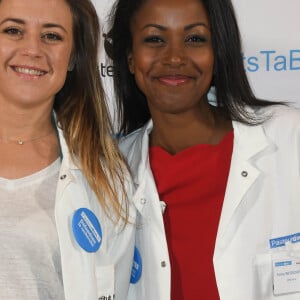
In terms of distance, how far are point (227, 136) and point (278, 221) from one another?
0.89 ft

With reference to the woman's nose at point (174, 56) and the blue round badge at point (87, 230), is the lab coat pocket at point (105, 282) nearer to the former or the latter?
the blue round badge at point (87, 230)

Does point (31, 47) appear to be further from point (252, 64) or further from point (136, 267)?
point (252, 64)

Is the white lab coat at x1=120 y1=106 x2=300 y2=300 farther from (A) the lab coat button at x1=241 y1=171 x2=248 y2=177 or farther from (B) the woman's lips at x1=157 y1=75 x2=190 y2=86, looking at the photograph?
(B) the woman's lips at x1=157 y1=75 x2=190 y2=86

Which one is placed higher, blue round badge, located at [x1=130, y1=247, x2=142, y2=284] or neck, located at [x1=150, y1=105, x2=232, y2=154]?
neck, located at [x1=150, y1=105, x2=232, y2=154]

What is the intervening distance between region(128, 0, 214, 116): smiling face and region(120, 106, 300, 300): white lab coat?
0.17m

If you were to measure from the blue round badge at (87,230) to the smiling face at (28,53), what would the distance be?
32 centimetres

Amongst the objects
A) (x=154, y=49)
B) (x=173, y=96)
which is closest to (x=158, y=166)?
(x=173, y=96)

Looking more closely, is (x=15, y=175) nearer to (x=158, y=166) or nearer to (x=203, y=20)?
(x=158, y=166)

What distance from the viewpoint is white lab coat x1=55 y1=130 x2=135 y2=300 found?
1.62 meters

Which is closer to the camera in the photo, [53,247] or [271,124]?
[53,247]

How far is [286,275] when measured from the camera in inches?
66.8

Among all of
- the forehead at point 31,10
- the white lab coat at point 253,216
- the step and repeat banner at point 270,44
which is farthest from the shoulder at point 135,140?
the forehead at point 31,10

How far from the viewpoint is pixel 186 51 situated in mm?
1732

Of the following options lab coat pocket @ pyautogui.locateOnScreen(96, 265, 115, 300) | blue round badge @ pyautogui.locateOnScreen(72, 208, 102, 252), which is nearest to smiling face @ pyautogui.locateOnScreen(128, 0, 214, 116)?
blue round badge @ pyautogui.locateOnScreen(72, 208, 102, 252)
